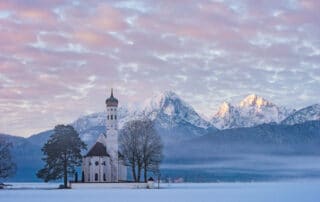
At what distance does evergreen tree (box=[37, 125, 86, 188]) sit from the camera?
4970 inches

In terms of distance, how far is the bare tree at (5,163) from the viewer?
4951 inches

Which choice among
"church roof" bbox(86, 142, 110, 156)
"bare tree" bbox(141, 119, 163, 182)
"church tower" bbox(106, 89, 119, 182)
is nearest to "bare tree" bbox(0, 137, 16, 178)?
"church roof" bbox(86, 142, 110, 156)

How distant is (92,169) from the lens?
132000mm

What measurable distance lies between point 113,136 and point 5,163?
20.5 m

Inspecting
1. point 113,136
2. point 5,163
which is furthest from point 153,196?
point 113,136

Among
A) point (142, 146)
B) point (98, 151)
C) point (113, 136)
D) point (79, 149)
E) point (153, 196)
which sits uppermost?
point (113, 136)

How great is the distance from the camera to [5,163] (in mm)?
127125

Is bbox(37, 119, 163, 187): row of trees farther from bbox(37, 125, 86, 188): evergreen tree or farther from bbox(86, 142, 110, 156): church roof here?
bbox(86, 142, 110, 156): church roof

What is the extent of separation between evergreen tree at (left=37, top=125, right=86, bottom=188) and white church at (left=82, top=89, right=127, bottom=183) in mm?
4855

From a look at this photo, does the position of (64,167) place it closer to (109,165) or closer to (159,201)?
(109,165)

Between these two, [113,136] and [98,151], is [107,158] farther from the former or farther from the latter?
[113,136]

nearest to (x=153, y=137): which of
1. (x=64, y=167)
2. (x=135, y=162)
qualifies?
(x=135, y=162)

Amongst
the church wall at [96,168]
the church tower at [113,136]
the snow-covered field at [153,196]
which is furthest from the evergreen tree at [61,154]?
the snow-covered field at [153,196]

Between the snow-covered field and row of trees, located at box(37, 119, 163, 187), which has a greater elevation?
row of trees, located at box(37, 119, 163, 187)
